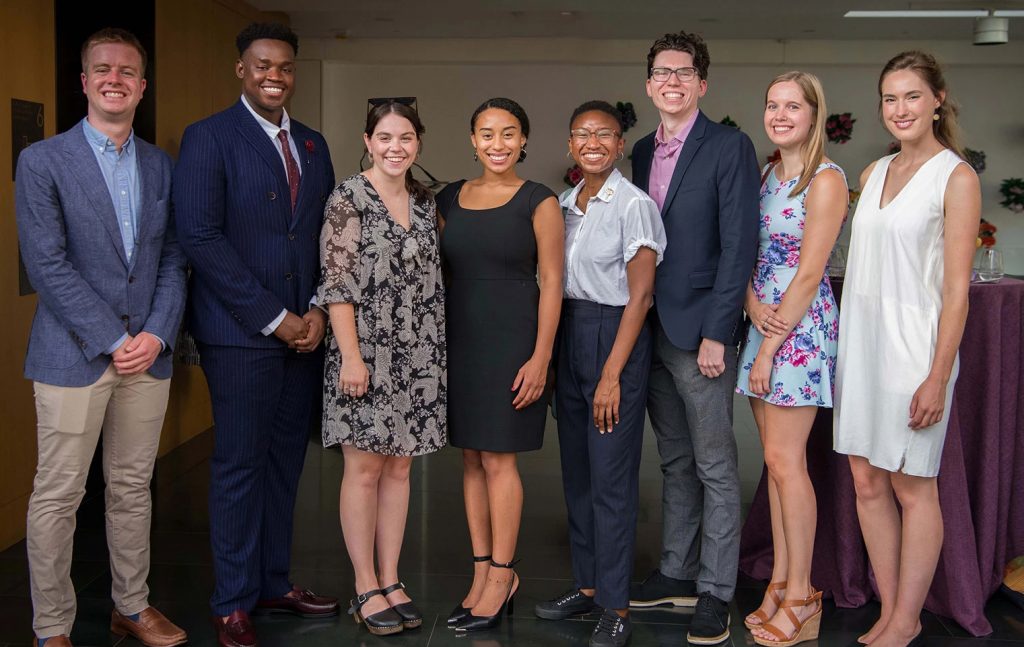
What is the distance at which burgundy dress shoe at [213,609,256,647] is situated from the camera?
3.30 metres

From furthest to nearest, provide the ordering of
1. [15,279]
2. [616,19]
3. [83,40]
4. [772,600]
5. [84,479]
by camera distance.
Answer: [616,19], [83,40], [15,279], [772,600], [84,479]

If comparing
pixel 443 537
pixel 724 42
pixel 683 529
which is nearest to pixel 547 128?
pixel 724 42

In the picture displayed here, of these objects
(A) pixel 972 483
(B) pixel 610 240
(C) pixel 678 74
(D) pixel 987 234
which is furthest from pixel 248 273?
(D) pixel 987 234

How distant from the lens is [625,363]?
3.31m

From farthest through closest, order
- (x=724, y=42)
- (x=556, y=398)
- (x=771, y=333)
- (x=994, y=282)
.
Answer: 1. (x=724, y=42)
2. (x=994, y=282)
3. (x=556, y=398)
4. (x=771, y=333)

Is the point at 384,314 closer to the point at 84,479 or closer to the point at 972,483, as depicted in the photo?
the point at 84,479

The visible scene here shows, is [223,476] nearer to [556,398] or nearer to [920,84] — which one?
[556,398]

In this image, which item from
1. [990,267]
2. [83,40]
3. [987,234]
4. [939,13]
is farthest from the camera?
[987,234]

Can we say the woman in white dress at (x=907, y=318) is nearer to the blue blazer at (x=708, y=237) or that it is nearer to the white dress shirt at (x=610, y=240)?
the blue blazer at (x=708, y=237)

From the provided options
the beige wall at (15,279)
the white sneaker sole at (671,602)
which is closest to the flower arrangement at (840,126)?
the white sneaker sole at (671,602)

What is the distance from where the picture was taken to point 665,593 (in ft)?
12.2

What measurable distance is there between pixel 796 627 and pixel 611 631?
2.04ft

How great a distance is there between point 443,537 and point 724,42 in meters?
7.50

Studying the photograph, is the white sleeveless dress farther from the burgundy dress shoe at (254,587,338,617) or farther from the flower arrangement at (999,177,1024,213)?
the flower arrangement at (999,177,1024,213)
